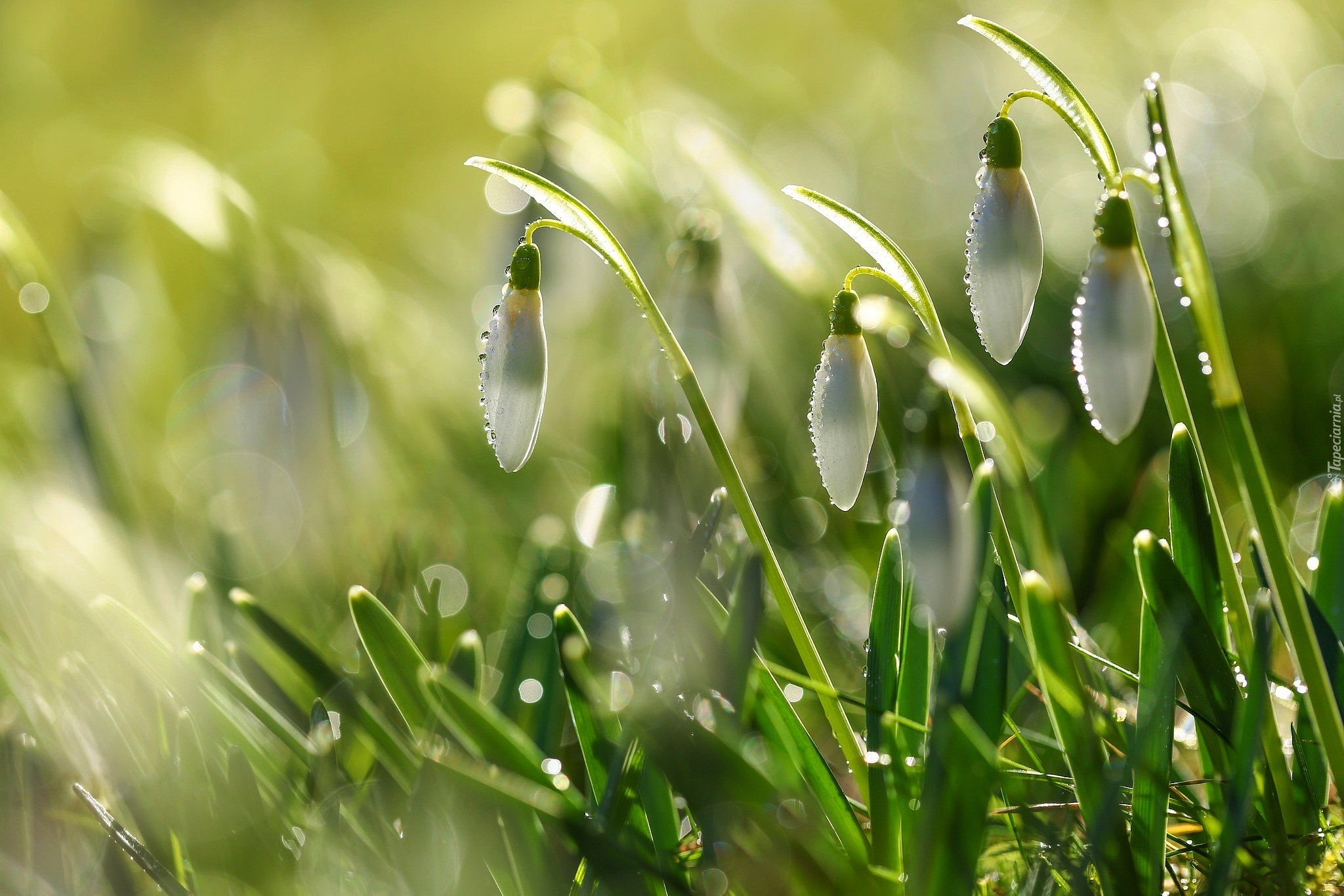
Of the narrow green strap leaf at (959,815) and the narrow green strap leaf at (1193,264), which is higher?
the narrow green strap leaf at (1193,264)

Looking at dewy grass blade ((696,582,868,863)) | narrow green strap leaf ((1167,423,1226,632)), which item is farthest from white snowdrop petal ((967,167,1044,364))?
dewy grass blade ((696,582,868,863))

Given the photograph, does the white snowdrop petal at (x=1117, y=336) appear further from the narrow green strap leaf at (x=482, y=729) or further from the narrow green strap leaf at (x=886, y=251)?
the narrow green strap leaf at (x=482, y=729)

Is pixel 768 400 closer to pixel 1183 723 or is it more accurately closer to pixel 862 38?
pixel 1183 723

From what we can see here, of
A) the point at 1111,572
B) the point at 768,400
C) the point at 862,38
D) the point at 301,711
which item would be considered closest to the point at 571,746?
the point at 301,711

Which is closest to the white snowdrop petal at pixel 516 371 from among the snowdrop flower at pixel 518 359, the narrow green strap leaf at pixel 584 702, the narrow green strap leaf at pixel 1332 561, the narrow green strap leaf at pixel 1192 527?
the snowdrop flower at pixel 518 359

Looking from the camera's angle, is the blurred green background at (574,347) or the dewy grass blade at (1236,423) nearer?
the dewy grass blade at (1236,423)

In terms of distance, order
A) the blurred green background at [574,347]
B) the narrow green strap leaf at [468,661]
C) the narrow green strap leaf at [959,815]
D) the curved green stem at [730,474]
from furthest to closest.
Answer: the blurred green background at [574,347] → the narrow green strap leaf at [468,661] → the curved green stem at [730,474] → the narrow green strap leaf at [959,815]
